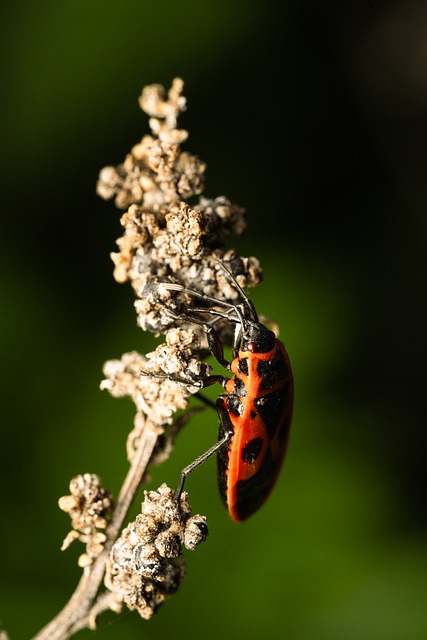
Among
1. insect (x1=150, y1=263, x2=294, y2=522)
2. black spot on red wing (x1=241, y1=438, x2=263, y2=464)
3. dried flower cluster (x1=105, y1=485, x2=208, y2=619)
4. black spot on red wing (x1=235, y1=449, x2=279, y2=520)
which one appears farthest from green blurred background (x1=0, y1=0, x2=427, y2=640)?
dried flower cluster (x1=105, y1=485, x2=208, y2=619)

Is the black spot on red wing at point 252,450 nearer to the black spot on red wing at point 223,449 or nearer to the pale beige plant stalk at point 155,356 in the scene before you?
the black spot on red wing at point 223,449

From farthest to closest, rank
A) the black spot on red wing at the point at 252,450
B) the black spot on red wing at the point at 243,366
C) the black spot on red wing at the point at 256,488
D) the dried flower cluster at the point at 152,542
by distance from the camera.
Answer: the black spot on red wing at the point at 256,488
the black spot on red wing at the point at 252,450
the black spot on red wing at the point at 243,366
the dried flower cluster at the point at 152,542

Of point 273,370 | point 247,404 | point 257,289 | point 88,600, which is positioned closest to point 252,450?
point 247,404

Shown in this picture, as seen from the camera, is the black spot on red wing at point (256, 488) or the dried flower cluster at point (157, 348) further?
the black spot on red wing at point (256, 488)

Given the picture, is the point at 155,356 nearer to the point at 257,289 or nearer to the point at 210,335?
the point at 210,335

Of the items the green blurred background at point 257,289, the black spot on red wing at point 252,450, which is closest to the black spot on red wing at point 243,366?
the black spot on red wing at point 252,450

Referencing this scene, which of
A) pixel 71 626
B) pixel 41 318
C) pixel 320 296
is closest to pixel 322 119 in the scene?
pixel 320 296

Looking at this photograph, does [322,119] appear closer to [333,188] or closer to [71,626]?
[333,188]
